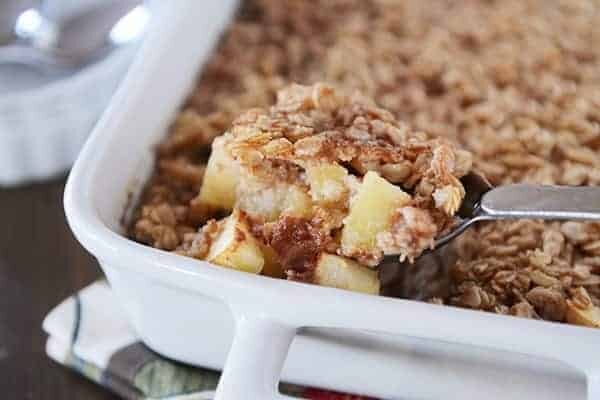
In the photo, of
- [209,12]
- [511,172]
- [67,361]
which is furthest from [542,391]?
[209,12]

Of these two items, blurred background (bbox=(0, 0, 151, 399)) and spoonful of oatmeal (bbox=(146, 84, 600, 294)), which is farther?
blurred background (bbox=(0, 0, 151, 399))

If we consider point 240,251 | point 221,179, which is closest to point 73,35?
point 221,179

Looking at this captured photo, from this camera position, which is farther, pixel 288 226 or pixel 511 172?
pixel 511 172

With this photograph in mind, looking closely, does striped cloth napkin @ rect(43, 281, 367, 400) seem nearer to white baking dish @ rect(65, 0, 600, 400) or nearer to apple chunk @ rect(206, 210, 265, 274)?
white baking dish @ rect(65, 0, 600, 400)

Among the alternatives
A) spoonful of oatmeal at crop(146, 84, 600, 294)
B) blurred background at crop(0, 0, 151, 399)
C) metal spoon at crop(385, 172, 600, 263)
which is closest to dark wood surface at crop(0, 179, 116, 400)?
blurred background at crop(0, 0, 151, 399)

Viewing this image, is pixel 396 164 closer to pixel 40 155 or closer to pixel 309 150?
pixel 309 150

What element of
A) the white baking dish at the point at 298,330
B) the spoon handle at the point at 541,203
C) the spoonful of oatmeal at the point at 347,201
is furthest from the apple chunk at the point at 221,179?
the spoon handle at the point at 541,203

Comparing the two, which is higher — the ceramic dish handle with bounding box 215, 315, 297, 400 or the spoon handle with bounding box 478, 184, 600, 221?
the spoon handle with bounding box 478, 184, 600, 221

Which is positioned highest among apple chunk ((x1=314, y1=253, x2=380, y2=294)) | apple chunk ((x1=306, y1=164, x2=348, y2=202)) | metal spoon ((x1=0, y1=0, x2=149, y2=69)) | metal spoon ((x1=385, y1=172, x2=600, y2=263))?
apple chunk ((x1=306, y1=164, x2=348, y2=202))
